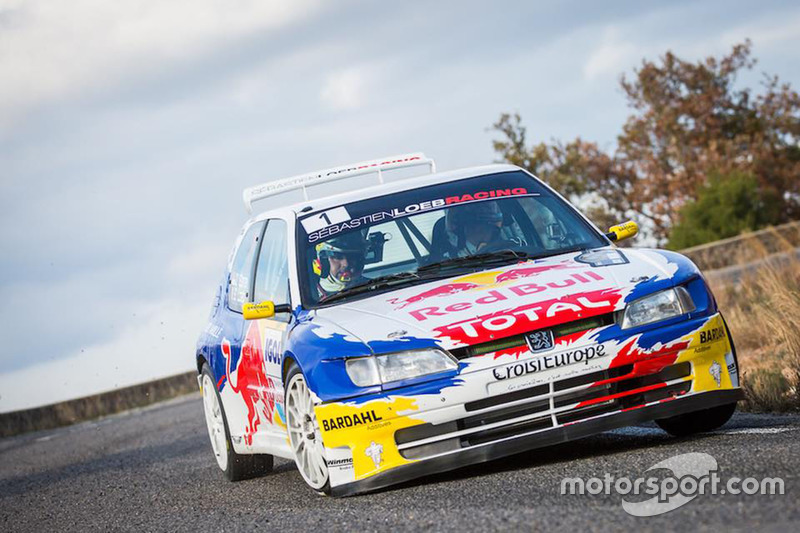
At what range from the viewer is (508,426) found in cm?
618

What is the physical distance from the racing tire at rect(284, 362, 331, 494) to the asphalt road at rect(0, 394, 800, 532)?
140 millimetres

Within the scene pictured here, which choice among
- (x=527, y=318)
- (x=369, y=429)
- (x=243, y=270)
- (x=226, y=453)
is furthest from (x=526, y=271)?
(x=226, y=453)

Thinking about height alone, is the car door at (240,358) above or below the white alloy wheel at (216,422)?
above

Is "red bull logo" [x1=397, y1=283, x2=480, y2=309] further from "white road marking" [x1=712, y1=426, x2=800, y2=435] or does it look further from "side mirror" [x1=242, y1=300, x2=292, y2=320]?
"white road marking" [x1=712, y1=426, x2=800, y2=435]

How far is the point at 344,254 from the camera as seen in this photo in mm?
7395

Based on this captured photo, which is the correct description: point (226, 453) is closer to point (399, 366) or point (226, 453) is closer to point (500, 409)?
point (399, 366)

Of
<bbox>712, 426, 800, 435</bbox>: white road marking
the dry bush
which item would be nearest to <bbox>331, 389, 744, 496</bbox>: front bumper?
<bbox>712, 426, 800, 435</bbox>: white road marking

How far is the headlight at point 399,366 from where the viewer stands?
6105mm

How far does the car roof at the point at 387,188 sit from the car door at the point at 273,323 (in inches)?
5.7

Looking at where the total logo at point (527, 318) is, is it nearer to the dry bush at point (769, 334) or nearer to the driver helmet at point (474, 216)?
the driver helmet at point (474, 216)

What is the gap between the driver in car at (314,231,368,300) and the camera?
7.17 meters

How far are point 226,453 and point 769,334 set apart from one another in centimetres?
533

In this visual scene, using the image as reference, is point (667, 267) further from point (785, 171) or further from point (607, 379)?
point (785, 171)

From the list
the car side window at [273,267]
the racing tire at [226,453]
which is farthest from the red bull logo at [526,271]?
the racing tire at [226,453]
